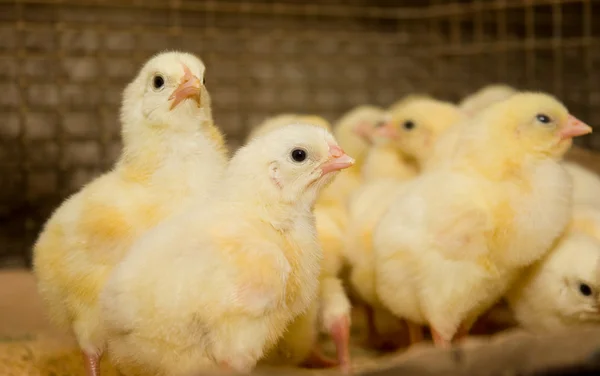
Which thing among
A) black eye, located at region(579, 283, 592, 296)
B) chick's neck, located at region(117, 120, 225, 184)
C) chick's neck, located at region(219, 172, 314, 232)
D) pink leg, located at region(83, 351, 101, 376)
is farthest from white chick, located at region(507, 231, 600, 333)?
pink leg, located at region(83, 351, 101, 376)

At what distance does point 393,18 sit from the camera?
4996mm

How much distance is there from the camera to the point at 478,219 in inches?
94.2


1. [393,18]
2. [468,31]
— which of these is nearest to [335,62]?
[393,18]

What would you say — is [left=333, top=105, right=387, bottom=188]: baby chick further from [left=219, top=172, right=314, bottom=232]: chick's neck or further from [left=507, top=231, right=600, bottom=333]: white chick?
[left=219, top=172, right=314, bottom=232]: chick's neck

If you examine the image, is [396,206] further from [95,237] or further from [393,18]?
[393,18]

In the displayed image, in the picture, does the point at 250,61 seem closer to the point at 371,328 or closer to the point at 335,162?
the point at 371,328

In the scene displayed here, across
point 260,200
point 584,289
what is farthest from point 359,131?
point 260,200

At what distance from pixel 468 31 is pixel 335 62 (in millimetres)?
877

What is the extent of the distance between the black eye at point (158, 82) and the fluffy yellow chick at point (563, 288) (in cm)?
137

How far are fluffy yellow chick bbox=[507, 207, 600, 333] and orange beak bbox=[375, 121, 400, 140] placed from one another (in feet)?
3.09

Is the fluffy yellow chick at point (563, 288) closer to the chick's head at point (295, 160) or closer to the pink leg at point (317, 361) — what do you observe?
the pink leg at point (317, 361)

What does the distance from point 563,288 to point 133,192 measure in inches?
55.2

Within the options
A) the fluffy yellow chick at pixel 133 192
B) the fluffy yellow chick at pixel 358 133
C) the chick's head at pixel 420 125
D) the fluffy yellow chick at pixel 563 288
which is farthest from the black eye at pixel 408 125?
the fluffy yellow chick at pixel 133 192

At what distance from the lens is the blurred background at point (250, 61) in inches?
158
